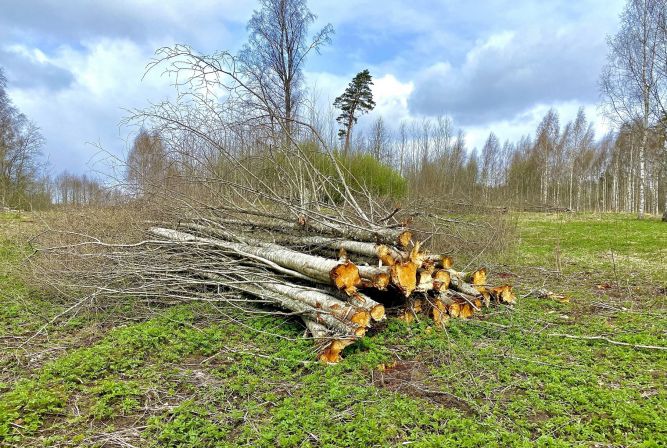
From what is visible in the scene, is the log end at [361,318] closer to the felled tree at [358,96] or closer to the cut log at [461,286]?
the cut log at [461,286]

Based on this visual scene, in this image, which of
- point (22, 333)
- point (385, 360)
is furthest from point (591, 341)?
point (22, 333)

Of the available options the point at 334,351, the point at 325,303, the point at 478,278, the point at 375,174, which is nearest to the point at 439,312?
the point at 478,278

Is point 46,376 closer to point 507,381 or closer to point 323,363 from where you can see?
point 323,363

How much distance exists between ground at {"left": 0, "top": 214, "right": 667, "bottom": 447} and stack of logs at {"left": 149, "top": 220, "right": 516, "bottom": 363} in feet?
0.78

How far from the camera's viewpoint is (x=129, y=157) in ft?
24.4

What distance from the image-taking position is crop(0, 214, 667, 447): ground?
2.55m

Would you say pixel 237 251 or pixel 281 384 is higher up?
pixel 237 251

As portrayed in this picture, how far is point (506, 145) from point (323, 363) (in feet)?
144

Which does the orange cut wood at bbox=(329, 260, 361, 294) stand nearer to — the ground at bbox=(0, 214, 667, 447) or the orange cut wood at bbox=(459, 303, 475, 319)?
the ground at bbox=(0, 214, 667, 447)

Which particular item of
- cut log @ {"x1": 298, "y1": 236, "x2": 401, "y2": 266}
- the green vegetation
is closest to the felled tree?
the green vegetation

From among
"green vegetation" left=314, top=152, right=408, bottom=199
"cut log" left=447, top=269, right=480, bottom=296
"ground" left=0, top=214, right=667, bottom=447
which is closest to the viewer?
"ground" left=0, top=214, right=667, bottom=447

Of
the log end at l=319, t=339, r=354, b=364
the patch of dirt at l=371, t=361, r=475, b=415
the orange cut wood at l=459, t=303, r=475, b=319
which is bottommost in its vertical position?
the patch of dirt at l=371, t=361, r=475, b=415

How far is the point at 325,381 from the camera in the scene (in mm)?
3225

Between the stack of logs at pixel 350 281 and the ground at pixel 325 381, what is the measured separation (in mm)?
237
